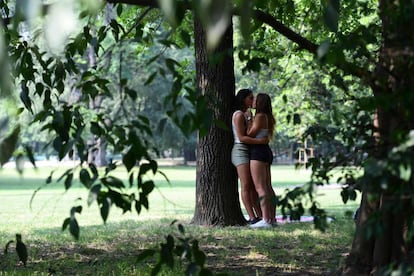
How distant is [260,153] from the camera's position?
9.77m

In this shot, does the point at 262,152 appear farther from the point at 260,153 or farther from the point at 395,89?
the point at 395,89

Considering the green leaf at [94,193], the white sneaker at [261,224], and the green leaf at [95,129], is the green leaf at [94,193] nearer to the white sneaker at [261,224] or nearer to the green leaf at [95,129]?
the green leaf at [95,129]

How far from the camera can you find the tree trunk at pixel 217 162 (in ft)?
32.0

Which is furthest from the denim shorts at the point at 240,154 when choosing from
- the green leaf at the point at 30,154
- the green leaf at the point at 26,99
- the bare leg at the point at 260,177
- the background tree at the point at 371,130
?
the green leaf at the point at 30,154

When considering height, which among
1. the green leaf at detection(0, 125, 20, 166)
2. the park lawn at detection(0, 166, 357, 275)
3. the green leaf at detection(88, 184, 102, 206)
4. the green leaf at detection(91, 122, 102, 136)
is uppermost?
the green leaf at detection(91, 122, 102, 136)

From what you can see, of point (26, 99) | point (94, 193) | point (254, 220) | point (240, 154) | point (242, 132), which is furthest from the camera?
point (254, 220)

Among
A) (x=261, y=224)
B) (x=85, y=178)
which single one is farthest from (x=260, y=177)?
(x=85, y=178)

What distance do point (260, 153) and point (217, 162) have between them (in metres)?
0.65

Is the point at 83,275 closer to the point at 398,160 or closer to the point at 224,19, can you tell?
the point at 398,160

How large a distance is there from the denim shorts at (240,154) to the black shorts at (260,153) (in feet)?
0.25

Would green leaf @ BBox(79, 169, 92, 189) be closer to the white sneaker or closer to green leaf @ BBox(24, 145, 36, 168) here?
green leaf @ BBox(24, 145, 36, 168)

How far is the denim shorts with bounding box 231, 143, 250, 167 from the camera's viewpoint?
32.0 ft

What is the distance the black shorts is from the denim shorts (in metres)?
0.08

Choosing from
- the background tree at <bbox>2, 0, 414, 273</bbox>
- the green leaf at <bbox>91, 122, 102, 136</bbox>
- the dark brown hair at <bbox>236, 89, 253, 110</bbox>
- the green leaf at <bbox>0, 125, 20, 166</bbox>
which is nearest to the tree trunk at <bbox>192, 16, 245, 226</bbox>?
the dark brown hair at <bbox>236, 89, 253, 110</bbox>
